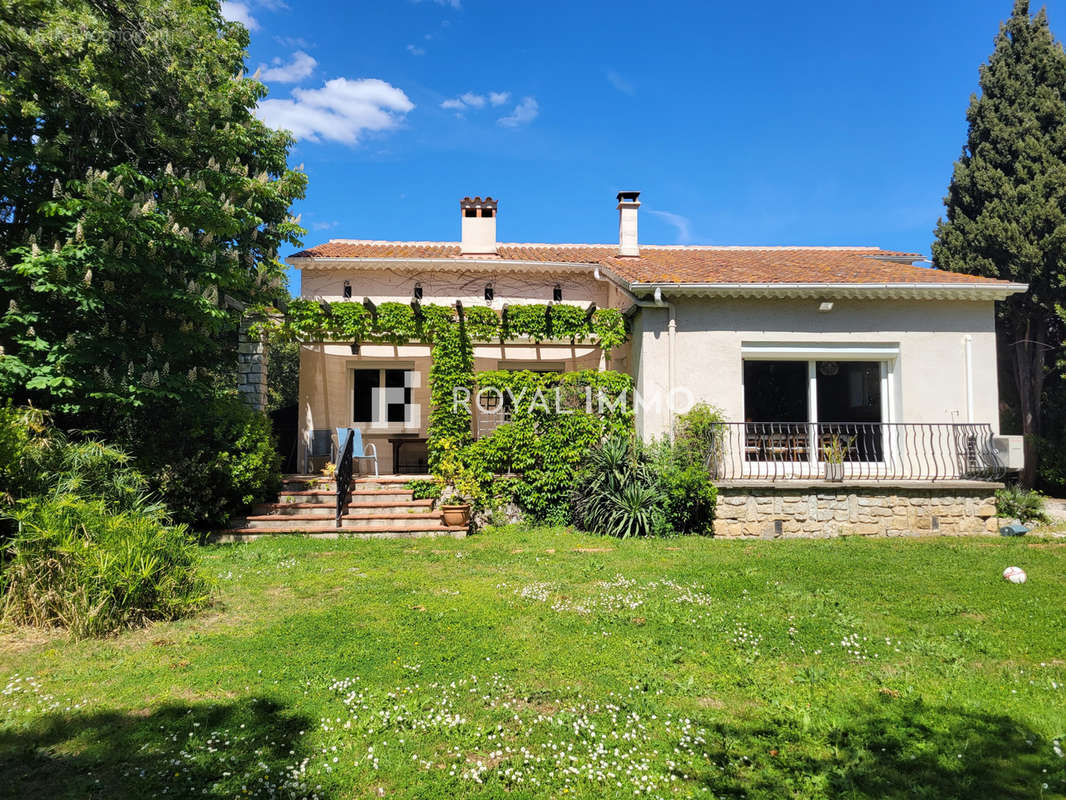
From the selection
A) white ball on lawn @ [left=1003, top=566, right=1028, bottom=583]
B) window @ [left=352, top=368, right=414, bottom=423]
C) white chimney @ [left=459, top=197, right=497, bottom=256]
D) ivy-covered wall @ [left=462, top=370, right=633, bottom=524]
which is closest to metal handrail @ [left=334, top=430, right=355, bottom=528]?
ivy-covered wall @ [left=462, top=370, right=633, bottom=524]

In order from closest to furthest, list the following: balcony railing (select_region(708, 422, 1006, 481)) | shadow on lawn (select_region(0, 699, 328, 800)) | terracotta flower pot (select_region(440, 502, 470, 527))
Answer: shadow on lawn (select_region(0, 699, 328, 800))
terracotta flower pot (select_region(440, 502, 470, 527))
balcony railing (select_region(708, 422, 1006, 481))

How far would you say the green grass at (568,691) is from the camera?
3.07 m

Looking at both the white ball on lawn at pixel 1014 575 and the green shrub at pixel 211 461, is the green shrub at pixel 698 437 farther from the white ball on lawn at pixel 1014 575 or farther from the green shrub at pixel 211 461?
the green shrub at pixel 211 461

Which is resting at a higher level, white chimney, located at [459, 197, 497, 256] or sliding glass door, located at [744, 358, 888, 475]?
white chimney, located at [459, 197, 497, 256]

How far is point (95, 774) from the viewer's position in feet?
10.0

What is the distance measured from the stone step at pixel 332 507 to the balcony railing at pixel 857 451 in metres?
5.76

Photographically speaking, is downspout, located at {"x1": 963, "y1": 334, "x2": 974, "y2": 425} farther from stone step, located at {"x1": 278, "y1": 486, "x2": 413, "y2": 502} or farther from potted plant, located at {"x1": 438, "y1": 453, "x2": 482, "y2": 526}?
stone step, located at {"x1": 278, "y1": 486, "x2": 413, "y2": 502}

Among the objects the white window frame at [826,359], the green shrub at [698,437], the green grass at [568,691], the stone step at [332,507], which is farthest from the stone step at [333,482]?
the white window frame at [826,359]

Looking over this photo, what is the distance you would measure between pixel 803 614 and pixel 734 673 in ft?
5.33

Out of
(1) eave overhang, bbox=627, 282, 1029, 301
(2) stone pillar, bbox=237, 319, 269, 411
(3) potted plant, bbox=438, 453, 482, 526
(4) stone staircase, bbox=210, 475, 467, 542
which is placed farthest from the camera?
(2) stone pillar, bbox=237, 319, 269, 411

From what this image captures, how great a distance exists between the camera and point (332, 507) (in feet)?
35.7

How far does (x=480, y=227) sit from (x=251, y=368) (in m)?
6.93

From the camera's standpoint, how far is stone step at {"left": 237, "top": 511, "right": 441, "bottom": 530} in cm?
Answer: 1016

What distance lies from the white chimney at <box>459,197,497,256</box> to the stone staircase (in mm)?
6823
